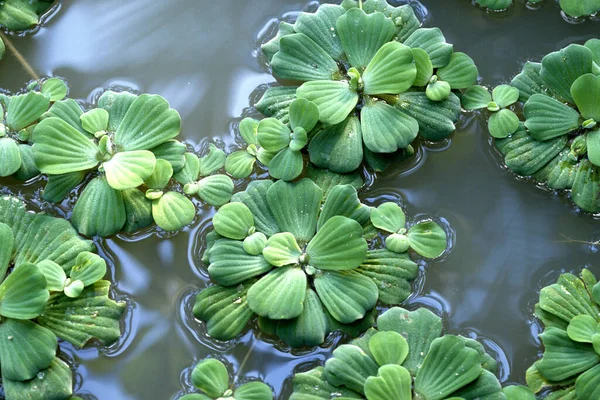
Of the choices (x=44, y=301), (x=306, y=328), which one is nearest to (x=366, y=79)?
(x=306, y=328)

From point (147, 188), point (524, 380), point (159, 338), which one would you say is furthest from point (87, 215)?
point (524, 380)

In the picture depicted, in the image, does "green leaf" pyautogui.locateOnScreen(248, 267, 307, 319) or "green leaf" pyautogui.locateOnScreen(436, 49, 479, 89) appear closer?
"green leaf" pyautogui.locateOnScreen(248, 267, 307, 319)

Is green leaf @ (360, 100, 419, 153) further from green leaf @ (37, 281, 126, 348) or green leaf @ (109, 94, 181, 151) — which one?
green leaf @ (37, 281, 126, 348)

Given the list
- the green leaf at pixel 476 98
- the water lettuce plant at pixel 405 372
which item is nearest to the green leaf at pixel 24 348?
the water lettuce plant at pixel 405 372

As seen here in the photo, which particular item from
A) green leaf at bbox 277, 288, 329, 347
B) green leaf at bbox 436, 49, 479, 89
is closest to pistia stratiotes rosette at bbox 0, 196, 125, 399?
green leaf at bbox 277, 288, 329, 347

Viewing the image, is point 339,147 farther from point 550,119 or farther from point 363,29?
point 550,119

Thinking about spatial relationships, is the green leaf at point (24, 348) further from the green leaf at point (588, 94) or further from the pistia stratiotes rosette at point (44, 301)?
the green leaf at point (588, 94)

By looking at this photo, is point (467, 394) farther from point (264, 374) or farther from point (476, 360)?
point (264, 374)
